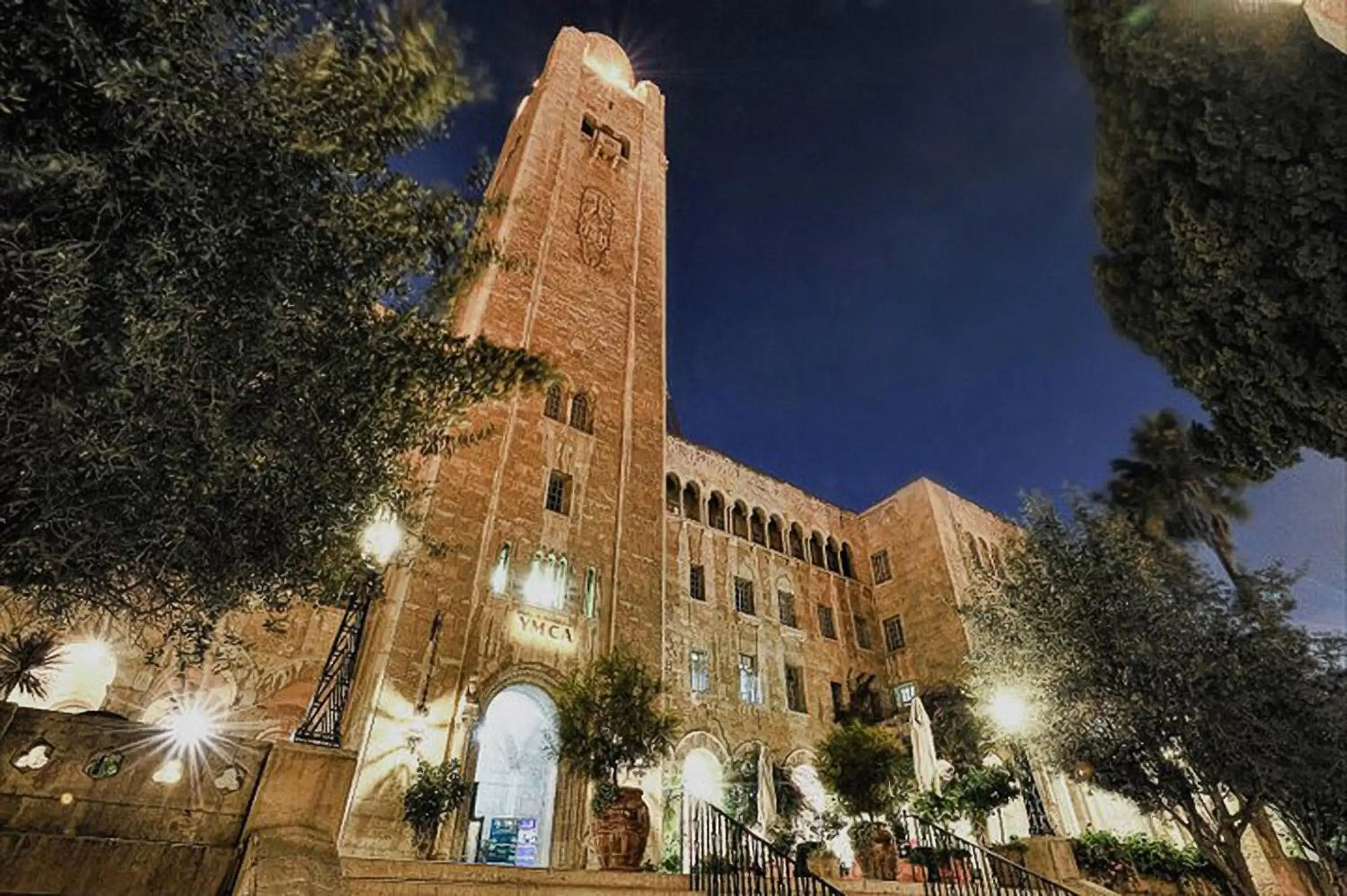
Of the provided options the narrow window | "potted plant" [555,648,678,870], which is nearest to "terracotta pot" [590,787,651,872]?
"potted plant" [555,648,678,870]

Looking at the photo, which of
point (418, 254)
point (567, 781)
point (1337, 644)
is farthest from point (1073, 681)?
point (418, 254)

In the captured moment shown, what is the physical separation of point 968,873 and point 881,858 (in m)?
1.46

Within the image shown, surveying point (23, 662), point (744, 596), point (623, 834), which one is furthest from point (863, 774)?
point (23, 662)

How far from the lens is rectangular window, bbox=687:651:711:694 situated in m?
18.8

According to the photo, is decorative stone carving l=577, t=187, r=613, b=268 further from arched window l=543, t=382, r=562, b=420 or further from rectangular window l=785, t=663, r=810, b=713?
rectangular window l=785, t=663, r=810, b=713

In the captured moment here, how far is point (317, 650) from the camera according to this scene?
12.8 m

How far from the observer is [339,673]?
318 inches

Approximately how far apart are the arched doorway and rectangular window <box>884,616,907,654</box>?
14255 mm

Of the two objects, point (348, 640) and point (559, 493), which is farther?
point (559, 493)

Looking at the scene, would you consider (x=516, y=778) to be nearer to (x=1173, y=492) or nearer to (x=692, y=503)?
(x=692, y=503)

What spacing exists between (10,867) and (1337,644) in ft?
72.1

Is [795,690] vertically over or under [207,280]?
over

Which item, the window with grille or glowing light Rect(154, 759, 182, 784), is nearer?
glowing light Rect(154, 759, 182, 784)

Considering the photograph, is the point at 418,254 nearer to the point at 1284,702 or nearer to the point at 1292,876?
the point at 1284,702
